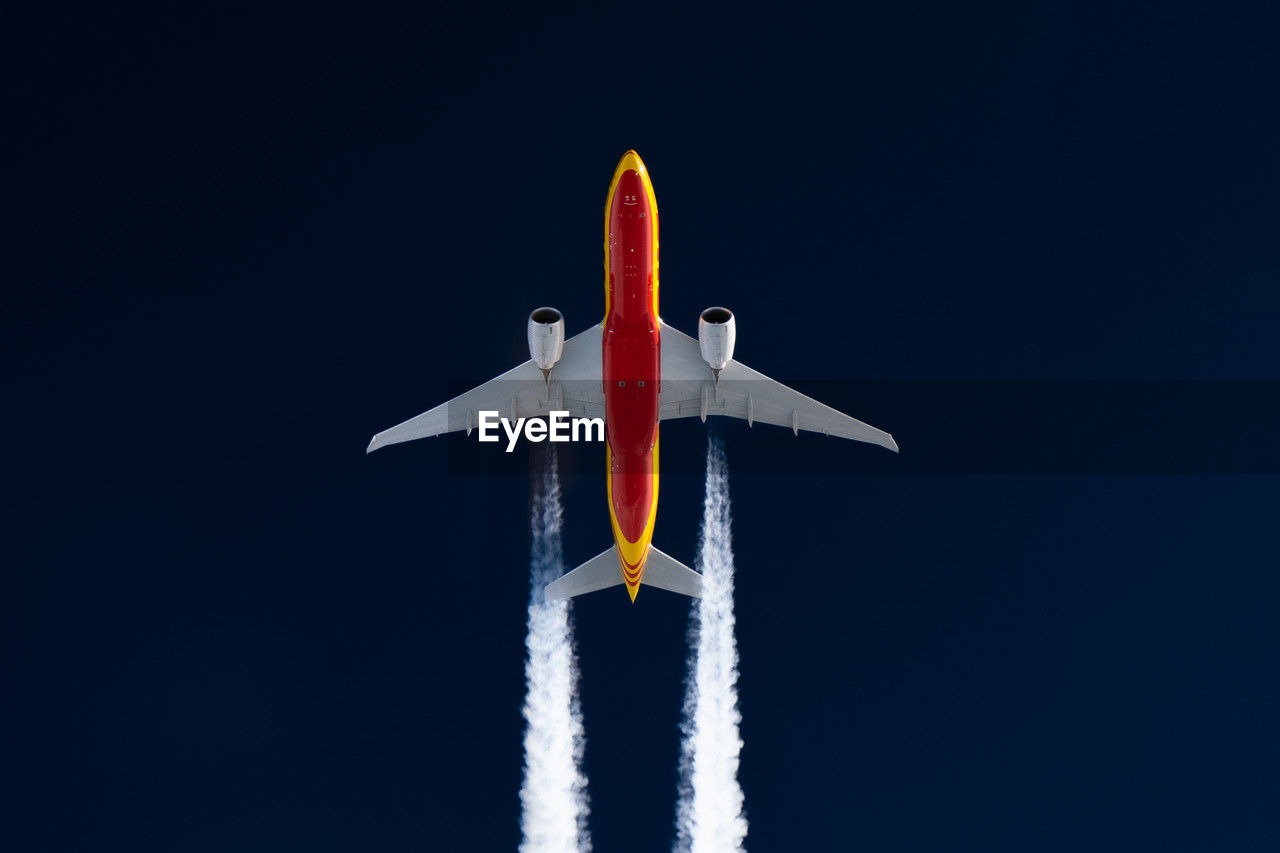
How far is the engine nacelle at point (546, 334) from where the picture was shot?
153 feet

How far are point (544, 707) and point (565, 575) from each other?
21.7ft

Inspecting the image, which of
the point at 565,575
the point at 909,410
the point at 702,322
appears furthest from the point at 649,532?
the point at 909,410

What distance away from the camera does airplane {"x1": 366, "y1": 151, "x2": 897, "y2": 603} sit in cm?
4541

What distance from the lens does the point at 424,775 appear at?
186 feet

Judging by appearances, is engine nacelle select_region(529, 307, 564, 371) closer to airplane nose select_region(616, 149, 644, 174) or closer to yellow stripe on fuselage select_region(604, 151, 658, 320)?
yellow stripe on fuselage select_region(604, 151, 658, 320)

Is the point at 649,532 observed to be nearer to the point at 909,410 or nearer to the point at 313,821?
the point at 909,410

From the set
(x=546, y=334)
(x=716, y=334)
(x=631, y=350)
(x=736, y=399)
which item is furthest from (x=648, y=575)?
(x=546, y=334)

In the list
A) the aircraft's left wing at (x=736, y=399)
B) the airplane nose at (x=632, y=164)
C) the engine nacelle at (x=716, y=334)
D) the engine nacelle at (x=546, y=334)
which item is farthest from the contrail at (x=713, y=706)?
the airplane nose at (x=632, y=164)

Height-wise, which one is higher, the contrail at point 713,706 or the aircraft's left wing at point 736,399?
the aircraft's left wing at point 736,399

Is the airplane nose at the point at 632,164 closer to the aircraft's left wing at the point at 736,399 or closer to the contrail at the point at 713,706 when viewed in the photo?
the aircraft's left wing at the point at 736,399

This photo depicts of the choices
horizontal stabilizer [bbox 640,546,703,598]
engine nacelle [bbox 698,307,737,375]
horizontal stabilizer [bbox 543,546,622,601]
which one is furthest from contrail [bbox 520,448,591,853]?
engine nacelle [bbox 698,307,737,375]

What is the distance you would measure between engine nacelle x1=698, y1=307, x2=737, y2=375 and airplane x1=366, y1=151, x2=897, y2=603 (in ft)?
0.11

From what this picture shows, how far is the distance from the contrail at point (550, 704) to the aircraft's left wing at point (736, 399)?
6.75m

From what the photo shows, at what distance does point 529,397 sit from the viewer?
5097 cm
